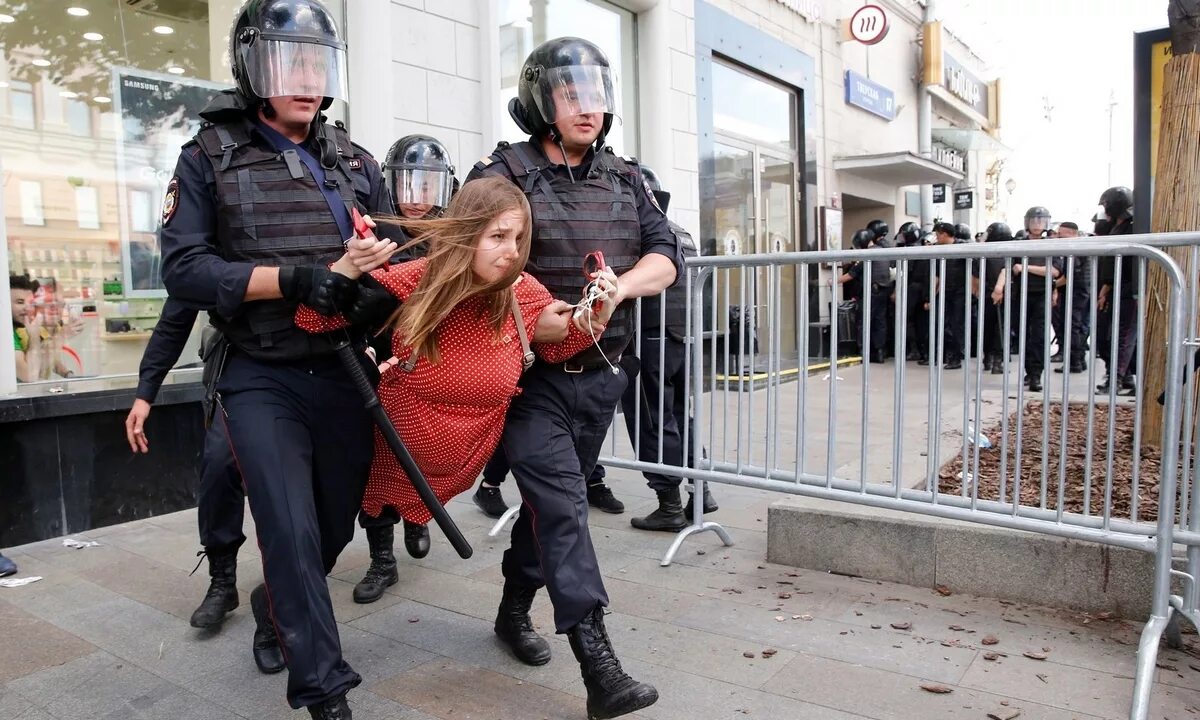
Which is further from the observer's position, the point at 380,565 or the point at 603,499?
the point at 603,499

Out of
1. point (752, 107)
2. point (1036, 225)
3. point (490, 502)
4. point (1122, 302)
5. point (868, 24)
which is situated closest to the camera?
point (490, 502)

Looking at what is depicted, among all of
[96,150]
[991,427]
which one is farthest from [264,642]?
[991,427]

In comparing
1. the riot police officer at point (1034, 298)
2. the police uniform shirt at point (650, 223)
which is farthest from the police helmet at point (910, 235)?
the police uniform shirt at point (650, 223)

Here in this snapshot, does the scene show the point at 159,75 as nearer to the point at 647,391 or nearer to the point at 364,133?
the point at 364,133

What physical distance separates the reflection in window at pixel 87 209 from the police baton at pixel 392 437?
373 centimetres

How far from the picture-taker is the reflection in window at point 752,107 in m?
10.4

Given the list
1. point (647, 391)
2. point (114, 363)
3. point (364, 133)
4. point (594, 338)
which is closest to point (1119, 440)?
point (647, 391)

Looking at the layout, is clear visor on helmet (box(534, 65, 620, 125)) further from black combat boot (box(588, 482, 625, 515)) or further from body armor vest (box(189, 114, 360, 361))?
black combat boot (box(588, 482, 625, 515))

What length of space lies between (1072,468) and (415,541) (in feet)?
10.2

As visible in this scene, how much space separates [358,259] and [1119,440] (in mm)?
4666

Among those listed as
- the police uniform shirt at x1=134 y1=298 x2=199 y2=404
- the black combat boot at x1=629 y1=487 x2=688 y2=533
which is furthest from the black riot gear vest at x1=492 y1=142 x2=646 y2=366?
the black combat boot at x1=629 y1=487 x2=688 y2=533

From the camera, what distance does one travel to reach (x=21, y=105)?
5070 millimetres

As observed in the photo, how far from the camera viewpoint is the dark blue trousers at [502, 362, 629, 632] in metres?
2.47

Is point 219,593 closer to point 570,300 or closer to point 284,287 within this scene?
point 284,287
